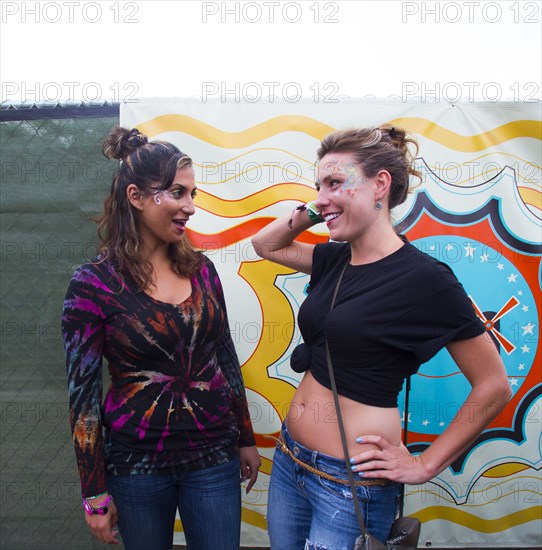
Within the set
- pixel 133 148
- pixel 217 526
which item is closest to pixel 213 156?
pixel 133 148

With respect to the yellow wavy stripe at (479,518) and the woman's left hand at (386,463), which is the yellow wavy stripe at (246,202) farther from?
the yellow wavy stripe at (479,518)

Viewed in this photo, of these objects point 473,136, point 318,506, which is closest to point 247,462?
point 318,506

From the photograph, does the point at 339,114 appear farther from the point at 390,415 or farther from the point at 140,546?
the point at 140,546

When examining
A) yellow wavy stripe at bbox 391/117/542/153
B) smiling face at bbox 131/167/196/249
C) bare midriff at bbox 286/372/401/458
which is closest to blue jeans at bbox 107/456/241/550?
bare midriff at bbox 286/372/401/458

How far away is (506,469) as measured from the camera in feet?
8.65

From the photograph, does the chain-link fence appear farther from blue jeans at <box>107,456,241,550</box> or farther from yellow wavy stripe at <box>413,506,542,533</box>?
yellow wavy stripe at <box>413,506,542,533</box>

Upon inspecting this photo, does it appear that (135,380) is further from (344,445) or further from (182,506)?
(344,445)

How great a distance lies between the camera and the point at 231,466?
5.83 ft

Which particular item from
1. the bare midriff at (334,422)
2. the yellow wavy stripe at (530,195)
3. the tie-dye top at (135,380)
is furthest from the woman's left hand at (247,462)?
the yellow wavy stripe at (530,195)

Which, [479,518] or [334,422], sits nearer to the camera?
[334,422]

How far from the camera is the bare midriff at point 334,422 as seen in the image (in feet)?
4.92

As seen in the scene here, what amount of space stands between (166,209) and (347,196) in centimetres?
60

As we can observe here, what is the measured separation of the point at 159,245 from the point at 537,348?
6.49 ft

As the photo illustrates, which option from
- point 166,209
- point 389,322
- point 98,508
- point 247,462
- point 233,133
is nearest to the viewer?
point 389,322
